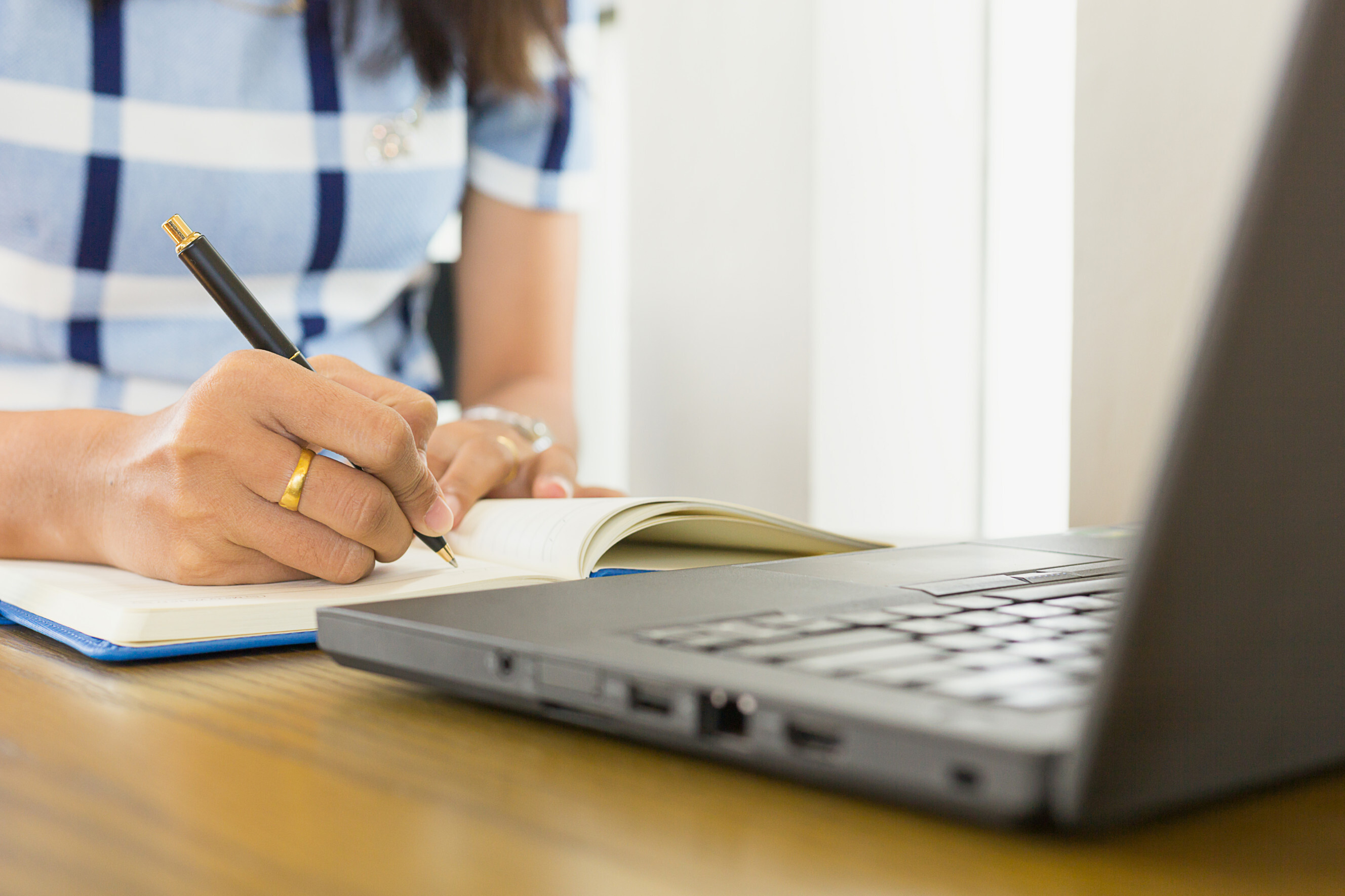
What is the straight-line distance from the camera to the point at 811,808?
0.74 ft

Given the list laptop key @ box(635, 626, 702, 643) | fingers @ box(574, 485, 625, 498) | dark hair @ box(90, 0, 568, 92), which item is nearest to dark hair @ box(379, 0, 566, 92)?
dark hair @ box(90, 0, 568, 92)

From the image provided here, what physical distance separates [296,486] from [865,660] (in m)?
0.29

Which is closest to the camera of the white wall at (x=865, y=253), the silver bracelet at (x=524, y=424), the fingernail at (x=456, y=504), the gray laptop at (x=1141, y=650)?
the gray laptop at (x=1141, y=650)

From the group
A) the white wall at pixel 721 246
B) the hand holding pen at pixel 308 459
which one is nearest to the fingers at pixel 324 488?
the hand holding pen at pixel 308 459

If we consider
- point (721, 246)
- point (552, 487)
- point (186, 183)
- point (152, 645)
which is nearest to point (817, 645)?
point (152, 645)

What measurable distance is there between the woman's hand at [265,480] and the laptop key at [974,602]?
23cm

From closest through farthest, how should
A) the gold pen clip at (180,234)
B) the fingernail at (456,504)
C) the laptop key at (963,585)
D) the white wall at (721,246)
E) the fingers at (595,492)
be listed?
1. the laptop key at (963,585)
2. the gold pen clip at (180,234)
3. the fingernail at (456,504)
4. the fingers at (595,492)
5. the white wall at (721,246)

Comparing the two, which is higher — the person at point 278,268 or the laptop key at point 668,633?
the person at point 278,268

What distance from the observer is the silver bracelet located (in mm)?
845

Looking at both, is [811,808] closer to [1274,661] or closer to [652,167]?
[1274,661]

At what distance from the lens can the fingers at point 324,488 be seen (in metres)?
0.45

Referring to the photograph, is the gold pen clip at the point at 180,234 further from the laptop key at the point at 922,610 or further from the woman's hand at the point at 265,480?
the laptop key at the point at 922,610

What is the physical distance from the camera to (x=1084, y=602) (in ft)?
1.11

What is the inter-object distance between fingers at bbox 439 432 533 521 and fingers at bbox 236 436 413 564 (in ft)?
0.56
